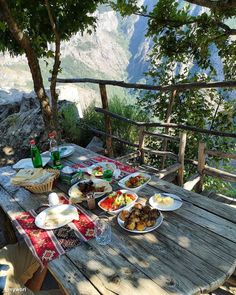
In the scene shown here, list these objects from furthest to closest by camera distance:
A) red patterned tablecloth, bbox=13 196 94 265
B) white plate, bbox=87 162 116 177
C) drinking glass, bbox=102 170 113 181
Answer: white plate, bbox=87 162 116 177
drinking glass, bbox=102 170 113 181
red patterned tablecloth, bbox=13 196 94 265

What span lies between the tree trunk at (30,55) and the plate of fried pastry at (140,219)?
2.69 metres

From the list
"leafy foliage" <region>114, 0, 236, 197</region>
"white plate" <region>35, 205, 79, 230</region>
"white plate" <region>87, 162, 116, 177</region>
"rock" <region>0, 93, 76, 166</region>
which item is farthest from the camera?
"rock" <region>0, 93, 76, 166</region>

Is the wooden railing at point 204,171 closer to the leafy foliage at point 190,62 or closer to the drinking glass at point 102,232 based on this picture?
the leafy foliage at point 190,62

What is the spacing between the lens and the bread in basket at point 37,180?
2164mm

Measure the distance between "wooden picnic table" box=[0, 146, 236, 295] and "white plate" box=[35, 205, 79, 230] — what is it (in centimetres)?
25

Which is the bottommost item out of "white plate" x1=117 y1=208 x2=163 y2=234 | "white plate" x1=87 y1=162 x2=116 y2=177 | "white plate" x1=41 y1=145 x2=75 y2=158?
"white plate" x1=117 y1=208 x2=163 y2=234

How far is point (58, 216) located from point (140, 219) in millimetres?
548

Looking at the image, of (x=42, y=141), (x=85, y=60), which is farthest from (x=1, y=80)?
(x=42, y=141)

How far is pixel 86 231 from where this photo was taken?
5.54 ft

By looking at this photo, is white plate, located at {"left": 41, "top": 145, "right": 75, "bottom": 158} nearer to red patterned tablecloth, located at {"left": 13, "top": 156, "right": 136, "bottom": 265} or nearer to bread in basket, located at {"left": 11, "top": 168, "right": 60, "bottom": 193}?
bread in basket, located at {"left": 11, "top": 168, "right": 60, "bottom": 193}

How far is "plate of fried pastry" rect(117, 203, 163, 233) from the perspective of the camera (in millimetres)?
1648

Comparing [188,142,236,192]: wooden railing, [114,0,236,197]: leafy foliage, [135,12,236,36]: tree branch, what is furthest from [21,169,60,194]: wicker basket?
[135,12,236,36]: tree branch

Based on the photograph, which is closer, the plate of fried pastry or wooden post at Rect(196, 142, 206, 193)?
the plate of fried pastry

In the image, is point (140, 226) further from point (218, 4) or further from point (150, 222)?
point (218, 4)
